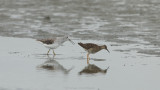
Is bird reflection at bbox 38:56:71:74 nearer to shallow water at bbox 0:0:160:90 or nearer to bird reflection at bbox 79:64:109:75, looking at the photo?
shallow water at bbox 0:0:160:90

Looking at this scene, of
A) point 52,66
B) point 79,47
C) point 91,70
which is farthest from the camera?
point 79,47

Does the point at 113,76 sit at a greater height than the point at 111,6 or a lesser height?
lesser

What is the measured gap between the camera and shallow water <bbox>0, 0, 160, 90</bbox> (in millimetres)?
13625

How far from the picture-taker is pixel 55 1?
37562 mm

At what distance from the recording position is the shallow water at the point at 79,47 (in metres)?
13.6

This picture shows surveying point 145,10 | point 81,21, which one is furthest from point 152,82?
point 145,10

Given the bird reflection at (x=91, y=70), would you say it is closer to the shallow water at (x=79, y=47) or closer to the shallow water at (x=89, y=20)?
the shallow water at (x=79, y=47)

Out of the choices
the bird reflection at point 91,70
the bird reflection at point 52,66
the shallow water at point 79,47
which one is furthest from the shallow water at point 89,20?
the bird reflection at point 52,66

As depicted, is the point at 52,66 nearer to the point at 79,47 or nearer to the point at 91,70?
the point at 91,70

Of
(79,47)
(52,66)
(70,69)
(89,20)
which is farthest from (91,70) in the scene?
(89,20)

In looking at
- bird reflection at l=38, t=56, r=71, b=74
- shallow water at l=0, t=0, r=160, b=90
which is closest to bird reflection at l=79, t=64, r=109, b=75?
shallow water at l=0, t=0, r=160, b=90

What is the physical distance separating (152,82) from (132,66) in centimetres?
219

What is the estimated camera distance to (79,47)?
19.7 m

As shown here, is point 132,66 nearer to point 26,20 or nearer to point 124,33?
point 124,33
